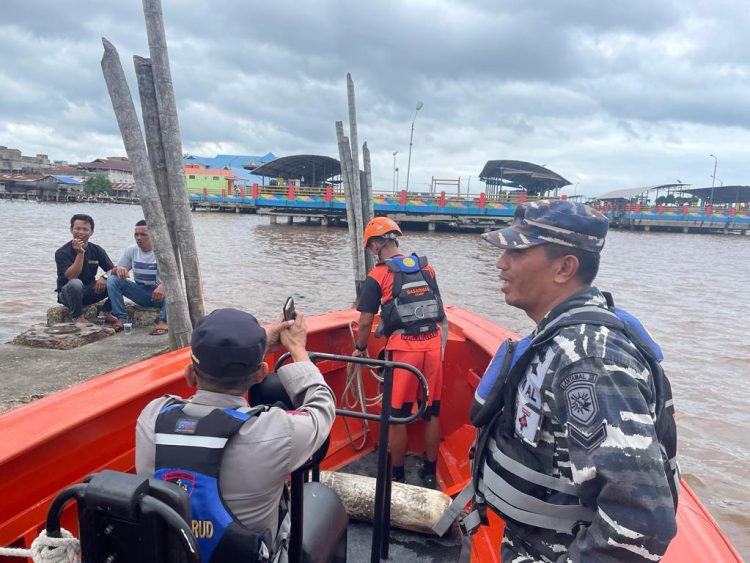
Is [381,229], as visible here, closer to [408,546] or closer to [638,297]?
[408,546]

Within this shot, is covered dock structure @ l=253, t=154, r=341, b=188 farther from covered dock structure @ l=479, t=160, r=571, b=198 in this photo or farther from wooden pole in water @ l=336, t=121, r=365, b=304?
wooden pole in water @ l=336, t=121, r=365, b=304

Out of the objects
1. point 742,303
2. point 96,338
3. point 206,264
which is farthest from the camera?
point 206,264

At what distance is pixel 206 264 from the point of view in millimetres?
14555

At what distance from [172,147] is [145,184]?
35 centimetres

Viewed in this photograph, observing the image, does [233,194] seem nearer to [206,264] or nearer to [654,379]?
[206,264]

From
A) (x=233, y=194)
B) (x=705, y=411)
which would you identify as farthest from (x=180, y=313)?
(x=233, y=194)

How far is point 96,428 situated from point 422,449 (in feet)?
7.49

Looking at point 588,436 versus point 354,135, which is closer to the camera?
point 588,436

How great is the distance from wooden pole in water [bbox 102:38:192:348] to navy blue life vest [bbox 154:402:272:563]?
2.79 m


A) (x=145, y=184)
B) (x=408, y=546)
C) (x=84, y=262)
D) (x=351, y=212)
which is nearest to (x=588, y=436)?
(x=408, y=546)

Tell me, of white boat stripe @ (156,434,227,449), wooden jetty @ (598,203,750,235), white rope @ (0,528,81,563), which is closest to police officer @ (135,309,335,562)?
white boat stripe @ (156,434,227,449)

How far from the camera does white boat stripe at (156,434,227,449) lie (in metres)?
1.09

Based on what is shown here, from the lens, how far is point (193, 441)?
1.10 metres

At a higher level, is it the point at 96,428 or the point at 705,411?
the point at 96,428
